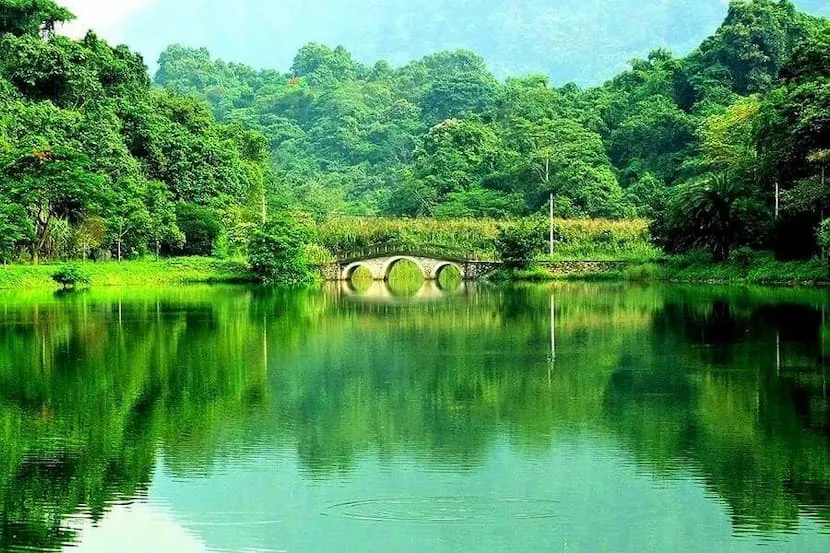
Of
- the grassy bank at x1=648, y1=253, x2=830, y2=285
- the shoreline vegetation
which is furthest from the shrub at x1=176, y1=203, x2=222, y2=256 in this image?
the grassy bank at x1=648, y1=253, x2=830, y2=285

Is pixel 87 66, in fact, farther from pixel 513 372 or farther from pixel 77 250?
pixel 513 372

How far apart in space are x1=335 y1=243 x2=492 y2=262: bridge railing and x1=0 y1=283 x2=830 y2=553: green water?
28.2 meters

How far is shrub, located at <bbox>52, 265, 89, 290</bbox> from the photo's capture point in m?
45.9

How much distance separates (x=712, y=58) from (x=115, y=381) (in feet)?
207

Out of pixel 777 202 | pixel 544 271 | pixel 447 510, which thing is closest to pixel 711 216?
pixel 777 202

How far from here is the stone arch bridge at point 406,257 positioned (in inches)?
2197

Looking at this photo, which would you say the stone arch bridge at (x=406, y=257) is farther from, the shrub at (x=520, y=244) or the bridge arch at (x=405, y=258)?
the shrub at (x=520, y=244)

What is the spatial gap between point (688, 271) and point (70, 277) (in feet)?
77.8

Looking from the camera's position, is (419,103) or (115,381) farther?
(419,103)

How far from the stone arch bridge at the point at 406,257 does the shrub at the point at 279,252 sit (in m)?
3.75

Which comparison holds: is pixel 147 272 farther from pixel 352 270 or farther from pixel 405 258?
pixel 405 258

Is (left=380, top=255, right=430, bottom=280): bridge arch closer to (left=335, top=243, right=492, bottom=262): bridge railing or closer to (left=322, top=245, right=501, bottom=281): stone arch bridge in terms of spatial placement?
(left=322, top=245, right=501, bottom=281): stone arch bridge

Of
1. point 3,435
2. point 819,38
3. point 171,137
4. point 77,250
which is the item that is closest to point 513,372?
point 3,435

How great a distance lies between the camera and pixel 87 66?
59.2m
